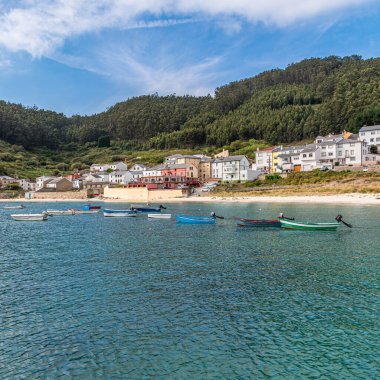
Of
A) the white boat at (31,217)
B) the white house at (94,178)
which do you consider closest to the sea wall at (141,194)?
the white house at (94,178)

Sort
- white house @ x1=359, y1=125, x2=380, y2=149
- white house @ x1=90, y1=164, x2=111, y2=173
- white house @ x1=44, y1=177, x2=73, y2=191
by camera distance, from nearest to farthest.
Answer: white house @ x1=359, y1=125, x2=380, y2=149, white house @ x1=44, y1=177, x2=73, y2=191, white house @ x1=90, y1=164, x2=111, y2=173

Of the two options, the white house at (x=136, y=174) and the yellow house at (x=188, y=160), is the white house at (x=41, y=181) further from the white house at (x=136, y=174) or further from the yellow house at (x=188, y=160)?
the yellow house at (x=188, y=160)

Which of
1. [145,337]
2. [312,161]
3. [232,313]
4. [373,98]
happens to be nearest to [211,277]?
[232,313]

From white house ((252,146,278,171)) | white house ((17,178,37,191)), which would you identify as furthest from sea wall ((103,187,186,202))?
white house ((17,178,37,191))

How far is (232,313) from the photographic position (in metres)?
16.3

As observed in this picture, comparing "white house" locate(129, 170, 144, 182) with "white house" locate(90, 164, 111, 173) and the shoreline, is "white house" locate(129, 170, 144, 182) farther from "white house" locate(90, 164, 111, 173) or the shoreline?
the shoreline

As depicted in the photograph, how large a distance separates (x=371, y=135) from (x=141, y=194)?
73.0 metres

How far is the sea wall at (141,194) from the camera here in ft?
349

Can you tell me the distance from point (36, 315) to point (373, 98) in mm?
148112

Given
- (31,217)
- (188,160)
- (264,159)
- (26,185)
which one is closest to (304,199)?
(264,159)

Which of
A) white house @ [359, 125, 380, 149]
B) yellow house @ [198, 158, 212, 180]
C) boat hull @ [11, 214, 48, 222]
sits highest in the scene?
white house @ [359, 125, 380, 149]

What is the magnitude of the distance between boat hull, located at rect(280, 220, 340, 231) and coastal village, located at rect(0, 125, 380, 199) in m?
56.1

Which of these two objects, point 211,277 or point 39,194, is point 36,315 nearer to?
point 211,277

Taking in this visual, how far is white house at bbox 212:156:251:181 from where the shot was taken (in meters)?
112
